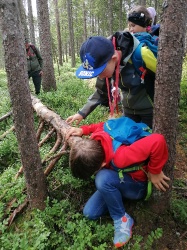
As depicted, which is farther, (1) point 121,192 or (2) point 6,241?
(1) point 121,192

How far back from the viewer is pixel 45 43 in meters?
8.55

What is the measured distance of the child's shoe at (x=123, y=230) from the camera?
2496mm

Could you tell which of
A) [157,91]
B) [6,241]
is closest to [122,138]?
[157,91]

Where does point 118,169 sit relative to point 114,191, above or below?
above

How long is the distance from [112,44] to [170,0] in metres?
0.71

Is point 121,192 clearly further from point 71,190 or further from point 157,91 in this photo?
point 157,91

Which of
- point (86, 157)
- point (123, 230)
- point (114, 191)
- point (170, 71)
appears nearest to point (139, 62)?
point (170, 71)

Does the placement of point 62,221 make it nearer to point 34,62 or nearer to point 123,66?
point 123,66

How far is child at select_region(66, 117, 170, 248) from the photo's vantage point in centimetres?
232

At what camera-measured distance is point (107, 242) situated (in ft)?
8.57

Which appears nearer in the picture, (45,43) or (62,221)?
(62,221)

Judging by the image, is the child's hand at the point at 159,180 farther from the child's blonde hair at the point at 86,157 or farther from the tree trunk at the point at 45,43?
the tree trunk at the point at 45,43

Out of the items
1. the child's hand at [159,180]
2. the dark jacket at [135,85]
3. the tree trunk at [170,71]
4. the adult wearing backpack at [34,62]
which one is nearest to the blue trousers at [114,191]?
the child's hand at [159,180]

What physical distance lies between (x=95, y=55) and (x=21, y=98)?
34.9 inches
